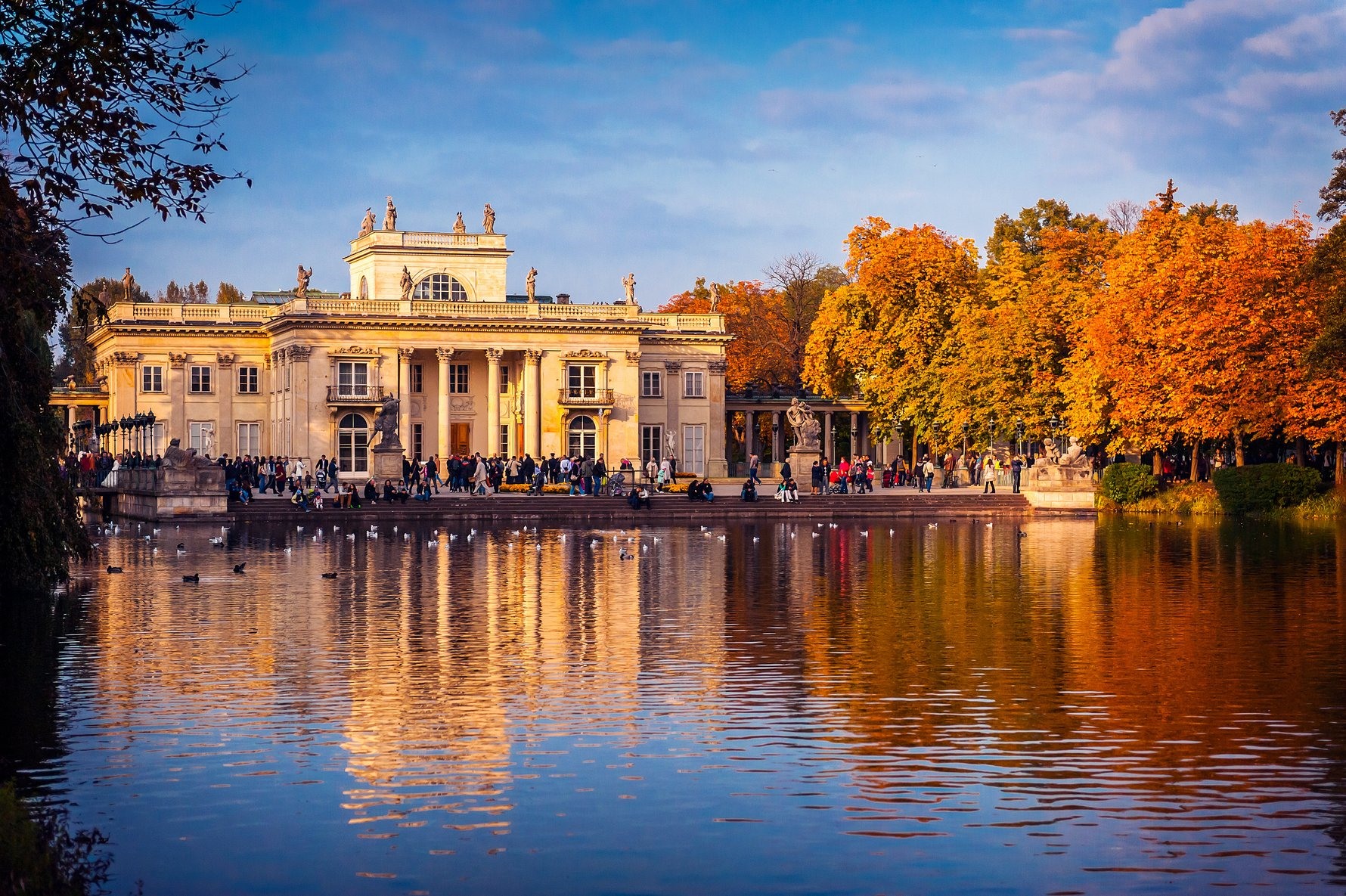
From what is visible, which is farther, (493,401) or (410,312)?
(493,401)

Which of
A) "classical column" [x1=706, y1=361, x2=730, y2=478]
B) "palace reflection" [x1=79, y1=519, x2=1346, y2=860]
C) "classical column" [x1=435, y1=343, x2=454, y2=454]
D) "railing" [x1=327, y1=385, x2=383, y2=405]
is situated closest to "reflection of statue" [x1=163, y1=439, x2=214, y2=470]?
"palace reflection" [x1=79, y1=519, x2=1346, y2=860]

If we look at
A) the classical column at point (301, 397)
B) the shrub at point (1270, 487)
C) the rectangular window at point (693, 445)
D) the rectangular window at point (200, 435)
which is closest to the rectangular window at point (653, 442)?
the rectangular window at point (693, 445)

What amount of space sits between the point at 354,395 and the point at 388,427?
1774cm

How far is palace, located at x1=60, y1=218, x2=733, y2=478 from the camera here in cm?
7919

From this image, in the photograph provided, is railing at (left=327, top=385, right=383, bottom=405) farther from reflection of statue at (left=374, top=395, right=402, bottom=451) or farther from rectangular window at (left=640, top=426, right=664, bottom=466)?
reflection of statue at (left=374, top=395, right=402, bottom=451)

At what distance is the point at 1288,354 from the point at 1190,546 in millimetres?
17770

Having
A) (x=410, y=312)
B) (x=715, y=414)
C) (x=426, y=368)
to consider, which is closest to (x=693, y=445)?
(x=715, y=414)

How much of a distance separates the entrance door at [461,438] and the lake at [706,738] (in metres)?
56.7

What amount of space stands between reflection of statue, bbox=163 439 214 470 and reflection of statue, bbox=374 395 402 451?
10.8 metres

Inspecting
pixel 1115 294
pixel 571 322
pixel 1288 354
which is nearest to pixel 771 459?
pixel 571 322

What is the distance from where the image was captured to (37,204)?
11539 millimetres

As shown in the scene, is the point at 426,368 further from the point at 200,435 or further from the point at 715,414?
the point at 715,414

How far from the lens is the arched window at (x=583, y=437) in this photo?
83.1m

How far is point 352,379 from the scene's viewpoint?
79312 mm
